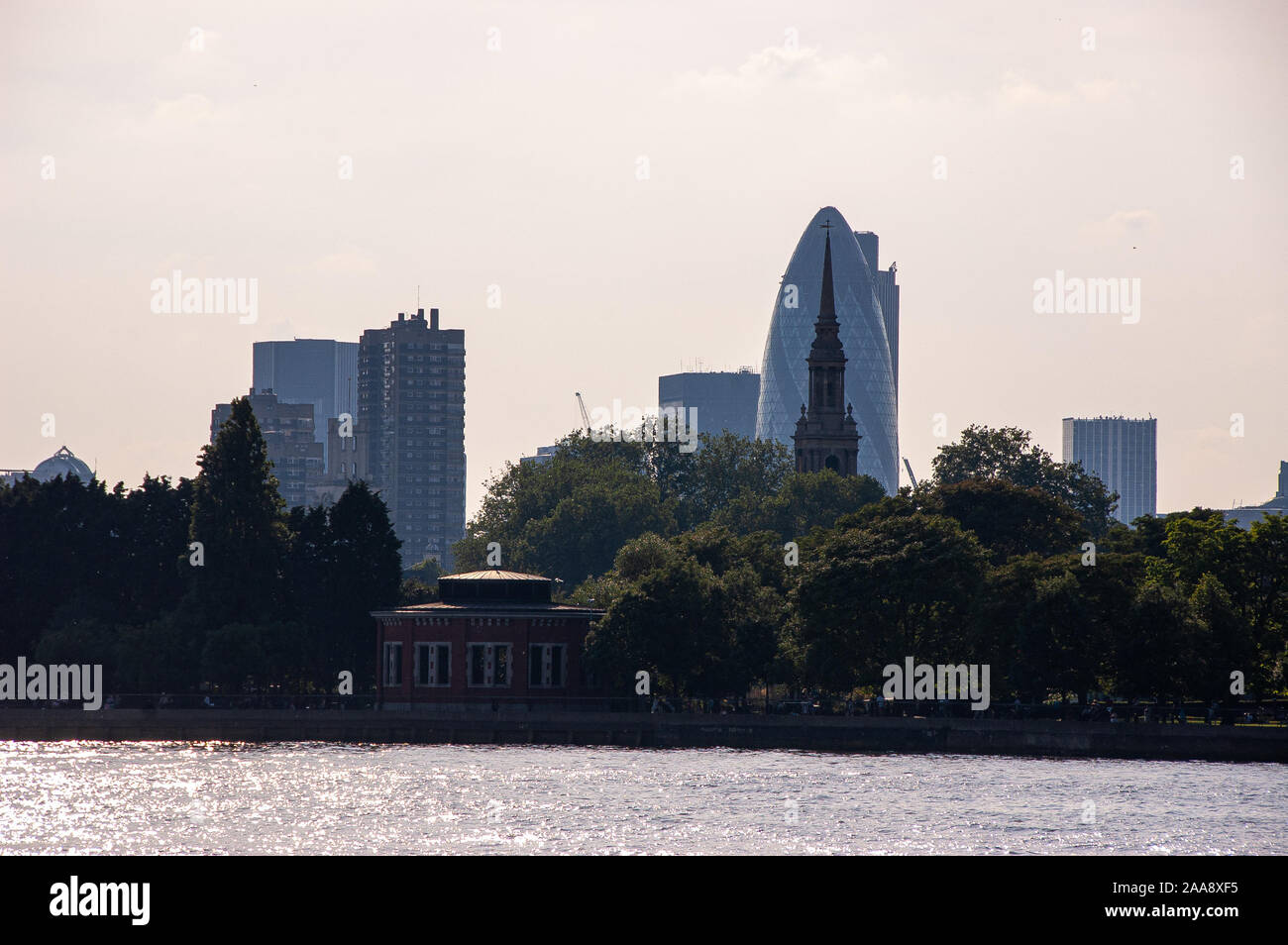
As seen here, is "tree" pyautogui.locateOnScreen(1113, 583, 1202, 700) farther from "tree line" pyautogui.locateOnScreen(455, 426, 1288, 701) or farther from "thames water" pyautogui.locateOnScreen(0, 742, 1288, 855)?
"thames water" pyautogui.locateOnScreen(0, 742, 1288, 855)

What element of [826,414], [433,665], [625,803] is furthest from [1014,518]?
[625,803]

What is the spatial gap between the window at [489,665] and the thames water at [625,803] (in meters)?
18.7

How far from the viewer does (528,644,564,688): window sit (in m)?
119

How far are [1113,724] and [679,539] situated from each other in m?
45.7

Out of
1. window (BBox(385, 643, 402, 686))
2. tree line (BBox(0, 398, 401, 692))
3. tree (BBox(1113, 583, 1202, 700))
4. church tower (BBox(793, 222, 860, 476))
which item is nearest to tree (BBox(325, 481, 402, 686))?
tree line (BBox(0, 398, 401, 692))

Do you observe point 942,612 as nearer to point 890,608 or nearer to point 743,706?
point 890,608

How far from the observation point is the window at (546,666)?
119 metres

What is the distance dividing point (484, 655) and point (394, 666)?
20.6 ft

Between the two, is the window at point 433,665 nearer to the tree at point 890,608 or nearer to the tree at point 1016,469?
the tree at point 890,608

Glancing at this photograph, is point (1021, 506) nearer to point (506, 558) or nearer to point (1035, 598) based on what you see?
point (1035, 598)

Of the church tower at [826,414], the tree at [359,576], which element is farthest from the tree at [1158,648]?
the church tower at [826,414]

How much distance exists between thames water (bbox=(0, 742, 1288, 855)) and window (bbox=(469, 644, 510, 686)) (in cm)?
1865

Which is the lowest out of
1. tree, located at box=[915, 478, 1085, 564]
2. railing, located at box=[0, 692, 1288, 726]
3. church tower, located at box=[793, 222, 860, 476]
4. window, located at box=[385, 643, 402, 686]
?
railing, located at box=[0, 692, 1288, 726]
